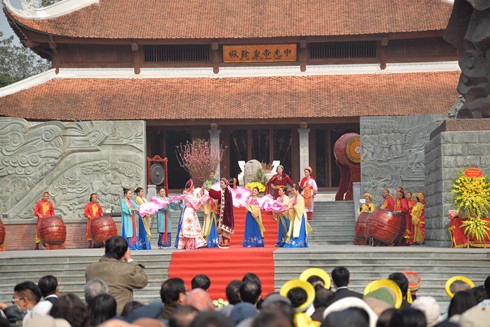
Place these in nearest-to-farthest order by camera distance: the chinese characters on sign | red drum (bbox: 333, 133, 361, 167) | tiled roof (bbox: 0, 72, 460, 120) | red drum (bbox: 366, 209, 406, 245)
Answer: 1. red drum (bbox: 366, 209, 406, 245)
2. red drum (bbox: 333, 133, 361, 167)
3. tiled roof (bbox: 0, 72, 460, 120)
4. the chinese characters on sign

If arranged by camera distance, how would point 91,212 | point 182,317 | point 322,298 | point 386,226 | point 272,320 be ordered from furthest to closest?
point 91,212, point 386,226, point 322,298, point 182,317, point 272,320

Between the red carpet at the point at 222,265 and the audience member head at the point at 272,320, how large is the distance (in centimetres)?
859

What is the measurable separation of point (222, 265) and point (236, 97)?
46.6 ft

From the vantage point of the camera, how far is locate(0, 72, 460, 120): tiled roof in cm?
2664

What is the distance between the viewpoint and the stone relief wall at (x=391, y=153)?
20734 mm

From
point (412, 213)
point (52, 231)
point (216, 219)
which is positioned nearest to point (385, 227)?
point (412, 213)

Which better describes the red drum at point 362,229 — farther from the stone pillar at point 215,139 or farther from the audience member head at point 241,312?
the audience member head at point 241,312

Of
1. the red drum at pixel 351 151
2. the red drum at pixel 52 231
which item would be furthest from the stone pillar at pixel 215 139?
the red drum at pixel 52 231

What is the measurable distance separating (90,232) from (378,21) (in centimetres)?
1275

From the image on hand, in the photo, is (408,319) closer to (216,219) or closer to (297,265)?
(297,265)

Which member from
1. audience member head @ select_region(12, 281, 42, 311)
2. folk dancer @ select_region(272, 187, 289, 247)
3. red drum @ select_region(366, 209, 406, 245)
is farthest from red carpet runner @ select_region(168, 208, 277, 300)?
audience member head @ select_region(12, 281, 42, 311)

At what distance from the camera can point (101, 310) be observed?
19.6 feet

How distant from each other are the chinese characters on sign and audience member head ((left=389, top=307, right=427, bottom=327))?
2444 cm

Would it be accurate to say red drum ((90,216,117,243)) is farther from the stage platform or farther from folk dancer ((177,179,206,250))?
the stage platform
